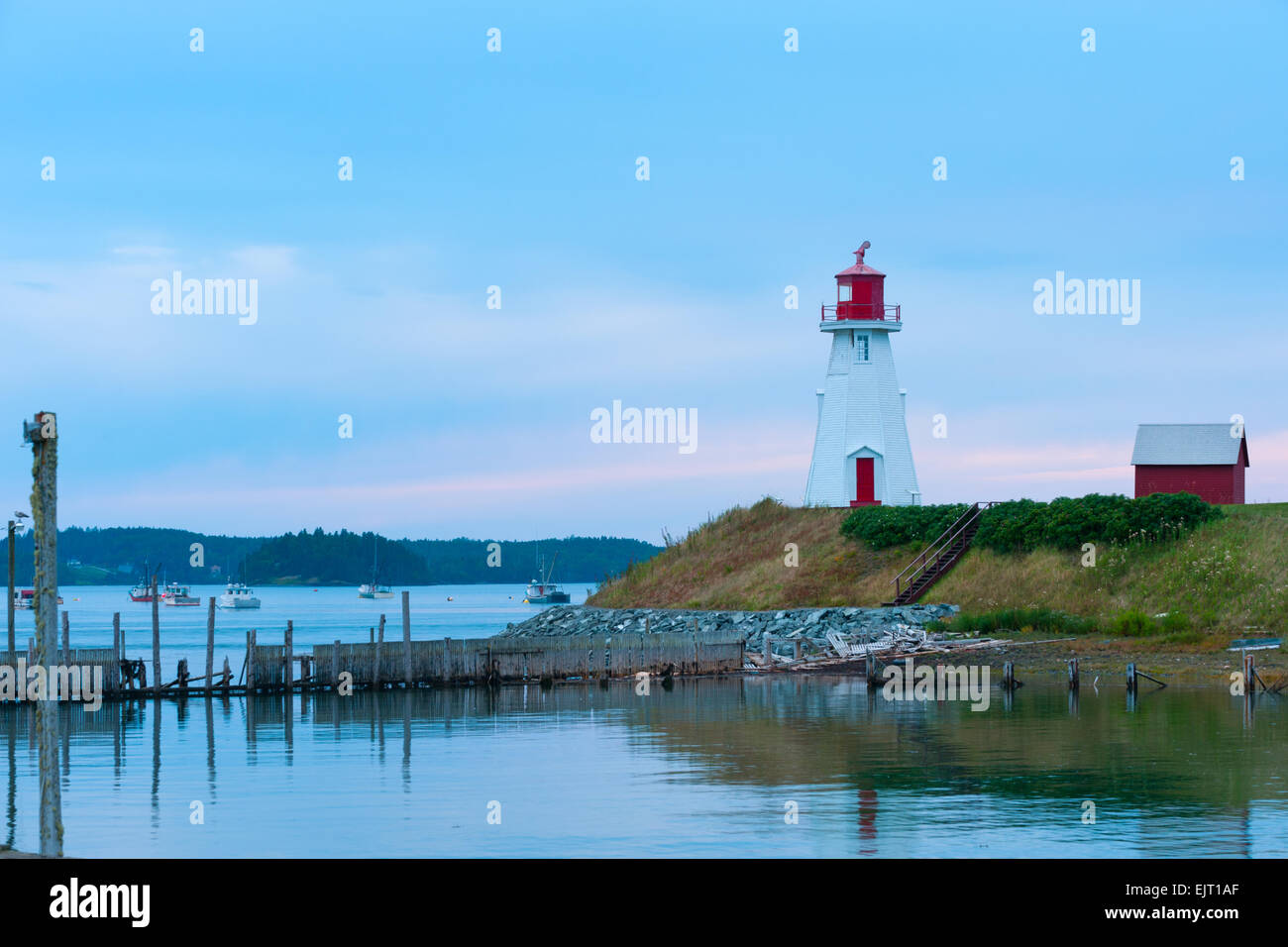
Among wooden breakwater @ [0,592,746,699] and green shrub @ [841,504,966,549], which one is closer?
wooden breakwater @ [0,592,746,699]

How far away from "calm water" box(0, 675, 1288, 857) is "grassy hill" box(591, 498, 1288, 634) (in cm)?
998

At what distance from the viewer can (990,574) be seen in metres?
56.6

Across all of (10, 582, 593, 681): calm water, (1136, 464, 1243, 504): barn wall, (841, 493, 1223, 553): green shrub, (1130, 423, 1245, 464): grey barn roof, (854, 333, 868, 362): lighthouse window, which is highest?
(854, 333, 868, 362): lighthouse window

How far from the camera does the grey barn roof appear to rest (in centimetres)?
6125

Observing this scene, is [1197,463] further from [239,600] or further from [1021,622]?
[239,600]

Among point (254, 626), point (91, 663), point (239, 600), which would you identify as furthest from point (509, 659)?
point (239, 600)

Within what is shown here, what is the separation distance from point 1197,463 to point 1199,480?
747 mm

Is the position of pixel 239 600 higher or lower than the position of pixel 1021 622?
lower

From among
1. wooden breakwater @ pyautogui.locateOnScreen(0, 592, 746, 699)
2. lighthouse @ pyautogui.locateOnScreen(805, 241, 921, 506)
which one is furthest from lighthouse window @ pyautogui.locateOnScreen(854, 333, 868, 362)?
wooden breakwater @ pyautogui.locateOnScreen(0, 592, 746, 699)

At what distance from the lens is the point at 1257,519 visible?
54.5 metres

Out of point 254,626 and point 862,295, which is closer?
point 862,295

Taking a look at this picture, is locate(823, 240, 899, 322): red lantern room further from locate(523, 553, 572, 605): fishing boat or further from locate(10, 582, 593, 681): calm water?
locate(523, 553, 572, 605): fishing boat

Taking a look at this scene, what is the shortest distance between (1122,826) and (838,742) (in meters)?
10.5
